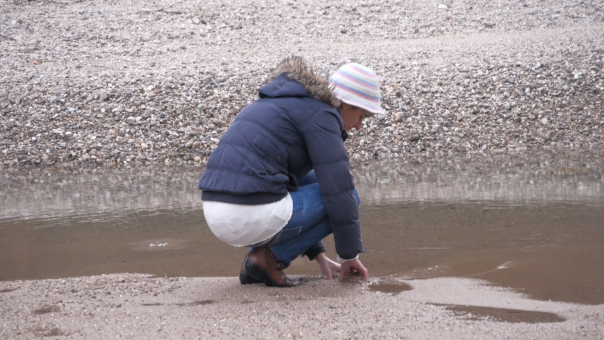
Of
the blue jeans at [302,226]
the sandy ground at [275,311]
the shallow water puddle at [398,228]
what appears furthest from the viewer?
the shallow water puddle at [398,228]

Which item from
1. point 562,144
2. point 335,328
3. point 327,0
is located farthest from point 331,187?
point 327,0

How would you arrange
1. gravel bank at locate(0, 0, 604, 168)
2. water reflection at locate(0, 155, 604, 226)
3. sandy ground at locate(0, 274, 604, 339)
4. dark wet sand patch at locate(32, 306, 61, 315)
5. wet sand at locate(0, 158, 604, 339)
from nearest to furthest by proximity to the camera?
sandy ground at locate(0, 274, 604, 339) → wet sand at locate(0, 158, 604, 339) → dark wet sand patch at locate(32, 306, 61, 315) → water reflection at locate(0, 155, 604, 226) → gravel bank at locate(0, 0, 604, 168)

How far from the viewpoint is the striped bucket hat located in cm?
305

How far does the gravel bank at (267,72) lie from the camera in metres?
7.64

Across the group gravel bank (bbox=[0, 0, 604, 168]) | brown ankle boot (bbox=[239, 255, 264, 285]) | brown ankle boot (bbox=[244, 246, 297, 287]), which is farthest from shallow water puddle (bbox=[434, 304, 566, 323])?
gravel bank (bbox=[0, 0, 604, 168])

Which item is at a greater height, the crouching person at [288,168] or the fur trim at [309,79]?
the fur trim at [309,79]

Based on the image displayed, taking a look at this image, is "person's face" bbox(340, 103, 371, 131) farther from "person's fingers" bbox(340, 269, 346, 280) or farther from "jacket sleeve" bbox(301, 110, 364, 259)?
"person's fingers" bbox(340, 269, 346, 280)

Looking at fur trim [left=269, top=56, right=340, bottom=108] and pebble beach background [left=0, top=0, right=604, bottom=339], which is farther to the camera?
fur trim [left=269, top=56, right=340, bottom=108]

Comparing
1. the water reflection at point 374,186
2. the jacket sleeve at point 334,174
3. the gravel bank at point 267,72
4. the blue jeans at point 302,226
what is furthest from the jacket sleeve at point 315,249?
the gravel bank at point 267,72

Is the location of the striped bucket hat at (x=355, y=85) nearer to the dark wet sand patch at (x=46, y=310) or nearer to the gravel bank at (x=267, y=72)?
the dark wet sand patch at (x=46, y=310)

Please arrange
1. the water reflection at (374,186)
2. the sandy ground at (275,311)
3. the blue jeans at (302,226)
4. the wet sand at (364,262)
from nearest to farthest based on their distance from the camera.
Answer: the sandy ground at (275,311), the wet sand at (364,262), the blue jeans at (302,226), the water reflection at (374,186)

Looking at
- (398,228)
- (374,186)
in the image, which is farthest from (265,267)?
(374,186)

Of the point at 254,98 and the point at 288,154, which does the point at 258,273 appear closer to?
the point at 288,154

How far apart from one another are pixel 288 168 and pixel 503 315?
1.14m
